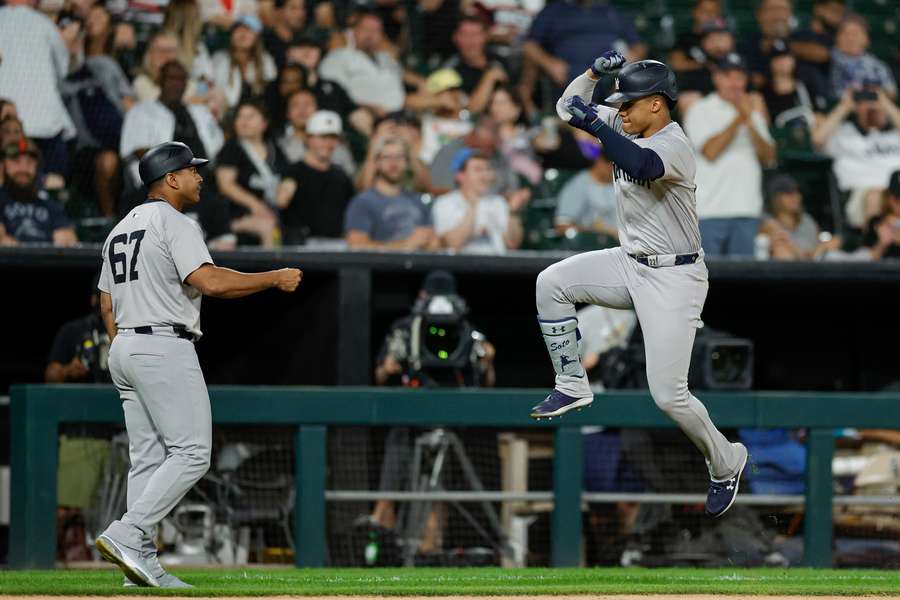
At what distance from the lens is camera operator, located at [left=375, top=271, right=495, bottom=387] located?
7957mm

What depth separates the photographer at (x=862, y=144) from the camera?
10086 mm

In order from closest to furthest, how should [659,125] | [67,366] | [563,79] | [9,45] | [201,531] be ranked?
1. [659,125]
2. [201,531]
3. [67,366]
4. [9,45]
5. [563,79]

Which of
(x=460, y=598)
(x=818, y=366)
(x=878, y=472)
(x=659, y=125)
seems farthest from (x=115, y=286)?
(x=818, y=366)

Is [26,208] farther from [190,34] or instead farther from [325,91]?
[325,91]

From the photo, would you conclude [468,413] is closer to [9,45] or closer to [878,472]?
[878,472]

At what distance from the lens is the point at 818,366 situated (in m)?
11.4

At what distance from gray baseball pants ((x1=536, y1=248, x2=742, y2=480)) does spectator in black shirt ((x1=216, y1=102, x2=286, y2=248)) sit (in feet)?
12.9

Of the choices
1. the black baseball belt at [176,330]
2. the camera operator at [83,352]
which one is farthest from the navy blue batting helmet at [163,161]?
the camera operator at [83,352]

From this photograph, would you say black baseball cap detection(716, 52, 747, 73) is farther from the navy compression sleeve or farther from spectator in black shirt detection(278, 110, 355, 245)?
the navy compression sleeve

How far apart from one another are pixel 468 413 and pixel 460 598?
2241 millimetres

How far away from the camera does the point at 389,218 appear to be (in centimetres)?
934

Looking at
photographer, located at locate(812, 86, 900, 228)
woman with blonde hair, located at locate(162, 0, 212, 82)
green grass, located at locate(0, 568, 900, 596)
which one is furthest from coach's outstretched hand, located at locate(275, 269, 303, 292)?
photographer, located at locate(812, 86, 900, 228)

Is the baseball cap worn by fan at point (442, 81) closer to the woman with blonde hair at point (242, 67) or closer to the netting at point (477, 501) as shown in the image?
the woman with blonde hair at point (242, 67)

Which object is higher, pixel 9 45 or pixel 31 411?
pixel 9 45
